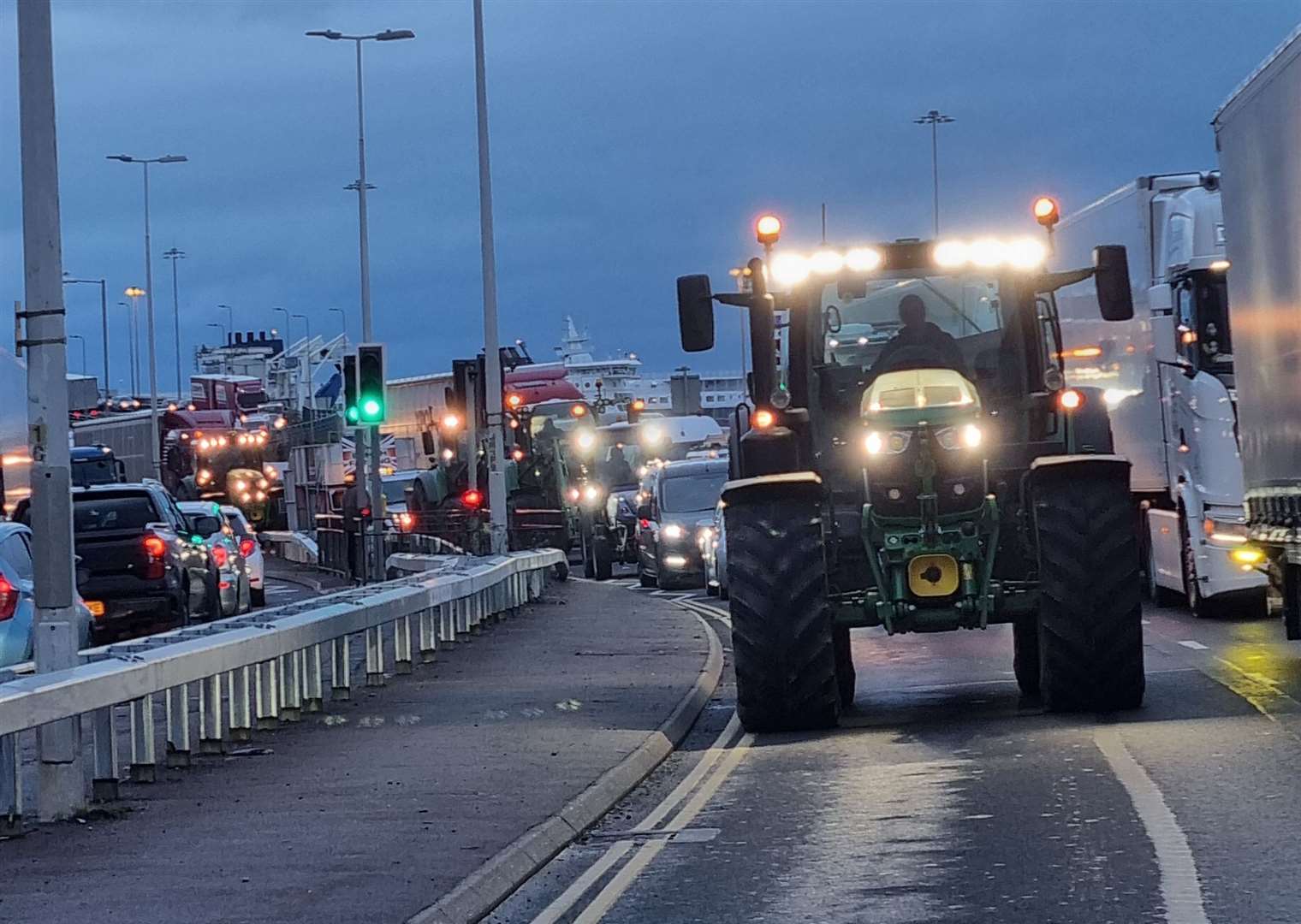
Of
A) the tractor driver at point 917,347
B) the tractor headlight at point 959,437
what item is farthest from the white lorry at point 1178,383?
the tractor headlight at point 959,437

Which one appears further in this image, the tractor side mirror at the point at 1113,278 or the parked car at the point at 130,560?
the parked car at the point at 130,560

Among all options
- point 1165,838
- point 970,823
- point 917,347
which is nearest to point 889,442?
point 917,347

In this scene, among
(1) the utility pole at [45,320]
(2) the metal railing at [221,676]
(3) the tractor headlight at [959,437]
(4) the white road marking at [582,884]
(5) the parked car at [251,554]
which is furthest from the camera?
(5) the parked car at [251,554]

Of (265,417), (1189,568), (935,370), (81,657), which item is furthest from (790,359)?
(265,417)

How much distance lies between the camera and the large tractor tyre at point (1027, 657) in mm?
17062

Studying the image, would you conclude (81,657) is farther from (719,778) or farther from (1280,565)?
(1280,565)

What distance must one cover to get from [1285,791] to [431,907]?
4377mm

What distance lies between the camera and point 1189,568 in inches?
970

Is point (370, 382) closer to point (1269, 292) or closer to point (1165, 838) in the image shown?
point (1269, 292)

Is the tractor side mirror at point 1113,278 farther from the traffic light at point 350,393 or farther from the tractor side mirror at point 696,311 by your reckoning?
the traffic light at point 350,393

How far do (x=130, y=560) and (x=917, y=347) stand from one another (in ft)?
40.5

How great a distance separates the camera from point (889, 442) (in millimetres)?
15727

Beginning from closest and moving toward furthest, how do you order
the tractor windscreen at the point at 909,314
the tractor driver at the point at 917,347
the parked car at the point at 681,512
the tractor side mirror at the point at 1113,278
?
the tractor side mirror at the point at 1113,278, the tractor driver at the point at 917,347, the tractor windscreen at the point at 909,314, the parked car at the point at 681,512

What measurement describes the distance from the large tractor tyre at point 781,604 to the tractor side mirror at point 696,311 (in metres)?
1.10
